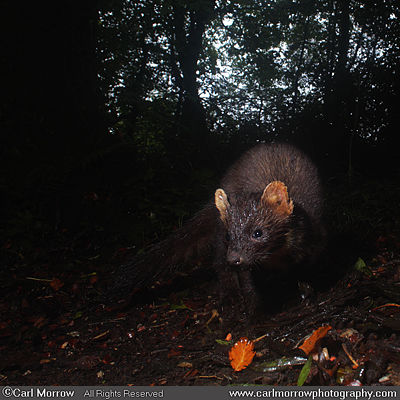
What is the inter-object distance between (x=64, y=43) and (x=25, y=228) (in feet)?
9.34

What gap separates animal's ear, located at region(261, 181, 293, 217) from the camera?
2.56m

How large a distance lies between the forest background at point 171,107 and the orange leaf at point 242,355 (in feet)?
8.32

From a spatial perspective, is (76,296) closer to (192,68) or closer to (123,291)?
(123,291)

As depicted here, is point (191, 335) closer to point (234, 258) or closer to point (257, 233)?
point (234, 258)

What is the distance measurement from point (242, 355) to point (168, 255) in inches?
57.8

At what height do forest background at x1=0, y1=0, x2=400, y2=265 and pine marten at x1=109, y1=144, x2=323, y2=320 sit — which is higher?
forest background at x1=0, y1=0, x2=400, y2=265

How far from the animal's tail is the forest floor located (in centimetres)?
23

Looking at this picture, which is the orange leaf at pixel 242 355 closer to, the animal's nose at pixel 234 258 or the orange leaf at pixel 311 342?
the orange leaf at pixel 311 342

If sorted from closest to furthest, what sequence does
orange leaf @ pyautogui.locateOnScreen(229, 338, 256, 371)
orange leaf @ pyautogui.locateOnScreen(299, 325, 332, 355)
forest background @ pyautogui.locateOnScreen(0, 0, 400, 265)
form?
orange leaf @ pyautogui.locateOnScreen(299, 325, 332, 355), orange leaf @ pyautogui.locateOnScreen(229, 338, 256, 371), forest background @ pyautogui.locateOnScreen(0, 0, 400, 265)

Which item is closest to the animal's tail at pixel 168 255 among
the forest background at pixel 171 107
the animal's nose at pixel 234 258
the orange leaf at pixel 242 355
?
the animal's nose at pixel 234 258

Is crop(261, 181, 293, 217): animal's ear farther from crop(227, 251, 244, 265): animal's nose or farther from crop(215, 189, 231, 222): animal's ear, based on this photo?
crop(227, 251, 244, 265): animal's nose

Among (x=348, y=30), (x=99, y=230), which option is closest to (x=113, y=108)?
(x=99, y=230)

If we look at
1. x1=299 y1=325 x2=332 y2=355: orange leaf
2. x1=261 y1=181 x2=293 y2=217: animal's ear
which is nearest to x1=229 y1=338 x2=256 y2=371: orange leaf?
x1=299 y1=325 x2=332 y2=355: orange leaf

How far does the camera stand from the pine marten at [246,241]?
2.51 meters
